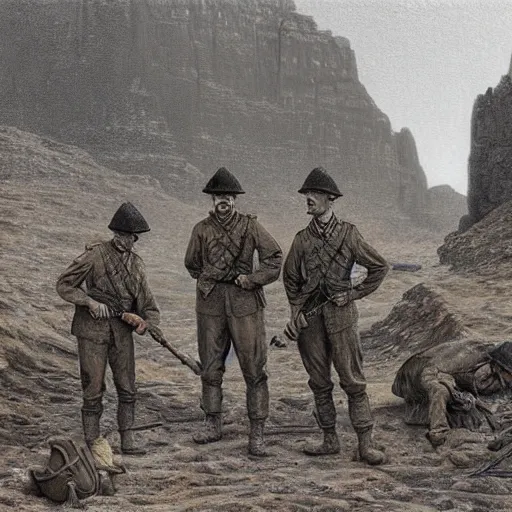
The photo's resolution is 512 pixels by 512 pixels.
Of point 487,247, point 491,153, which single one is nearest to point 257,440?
point 487,247

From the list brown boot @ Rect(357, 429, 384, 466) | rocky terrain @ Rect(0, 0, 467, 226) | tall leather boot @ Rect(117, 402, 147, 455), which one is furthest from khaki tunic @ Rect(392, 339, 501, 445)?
rocky terrain @ Rect(0, 0, 467, 226)

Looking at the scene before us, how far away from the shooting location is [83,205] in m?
28.4

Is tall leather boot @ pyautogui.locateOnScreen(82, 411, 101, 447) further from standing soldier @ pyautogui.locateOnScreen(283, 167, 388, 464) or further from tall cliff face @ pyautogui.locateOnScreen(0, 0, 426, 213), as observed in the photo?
tall cliff face @ pyautogui.locateOnScreen(0, 0, 426, 213)

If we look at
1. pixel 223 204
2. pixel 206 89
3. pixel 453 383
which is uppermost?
pixel 206 89

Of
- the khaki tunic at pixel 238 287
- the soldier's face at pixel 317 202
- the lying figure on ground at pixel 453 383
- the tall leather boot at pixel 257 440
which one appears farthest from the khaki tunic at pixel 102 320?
the lying figure on ground at pixel 453 383

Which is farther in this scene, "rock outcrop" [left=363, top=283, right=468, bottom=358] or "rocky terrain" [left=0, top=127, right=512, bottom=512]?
"rock outcrop" [left=363, top=283, right=468, bottom=358]

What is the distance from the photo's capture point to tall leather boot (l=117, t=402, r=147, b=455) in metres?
6.63

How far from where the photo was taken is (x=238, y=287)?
22.0 ft

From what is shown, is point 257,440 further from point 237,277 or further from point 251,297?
point 237,277

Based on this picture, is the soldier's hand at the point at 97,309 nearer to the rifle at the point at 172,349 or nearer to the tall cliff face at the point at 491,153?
the rifle at the point at 172,349

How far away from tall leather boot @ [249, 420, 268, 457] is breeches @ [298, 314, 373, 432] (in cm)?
52

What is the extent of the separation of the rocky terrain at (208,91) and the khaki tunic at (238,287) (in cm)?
3564

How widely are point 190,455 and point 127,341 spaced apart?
1.08 metres

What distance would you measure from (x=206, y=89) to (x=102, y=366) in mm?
41584
